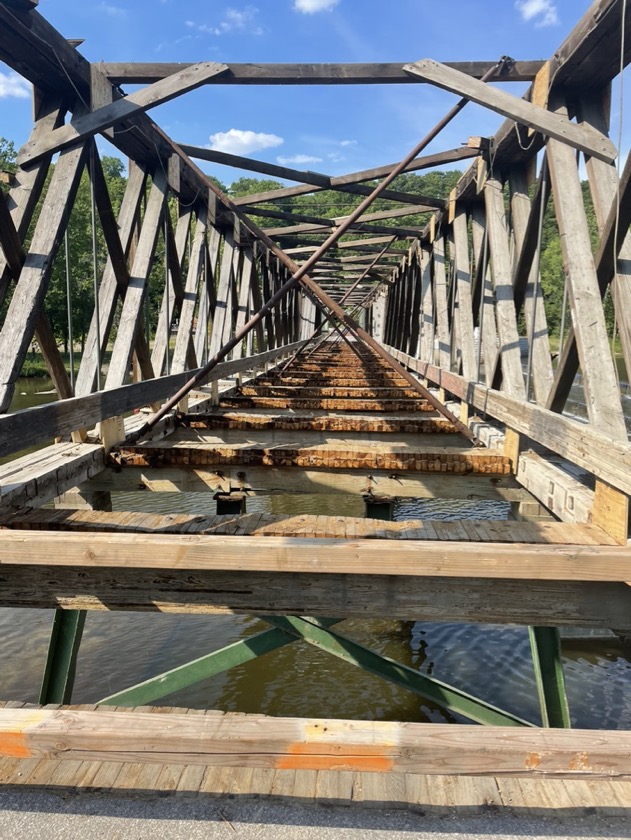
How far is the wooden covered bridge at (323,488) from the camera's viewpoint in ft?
7.30

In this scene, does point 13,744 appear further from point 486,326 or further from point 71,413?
point 486,326

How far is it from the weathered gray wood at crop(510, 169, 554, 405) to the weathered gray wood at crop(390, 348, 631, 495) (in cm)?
38

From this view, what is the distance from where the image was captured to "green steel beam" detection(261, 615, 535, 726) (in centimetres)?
373

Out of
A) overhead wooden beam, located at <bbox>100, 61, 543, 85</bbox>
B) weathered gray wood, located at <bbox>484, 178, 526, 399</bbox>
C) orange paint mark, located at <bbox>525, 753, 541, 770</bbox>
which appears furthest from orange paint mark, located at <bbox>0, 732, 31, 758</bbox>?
overhead wooden beam, located at <bbox>100, 61, 543, 85</bbox>

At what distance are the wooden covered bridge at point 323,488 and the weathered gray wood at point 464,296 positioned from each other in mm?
699

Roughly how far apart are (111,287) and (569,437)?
15.0 ft

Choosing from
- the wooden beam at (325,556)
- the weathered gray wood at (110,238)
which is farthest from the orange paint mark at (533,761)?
the weathered gray wood at (110,238)

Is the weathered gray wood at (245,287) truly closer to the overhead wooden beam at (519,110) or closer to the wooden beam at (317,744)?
the overhead wooden beam at (519,110)

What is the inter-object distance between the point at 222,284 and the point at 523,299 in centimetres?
710

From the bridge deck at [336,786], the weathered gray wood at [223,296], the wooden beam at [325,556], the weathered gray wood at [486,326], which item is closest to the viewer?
the bridge deck at [336,786]

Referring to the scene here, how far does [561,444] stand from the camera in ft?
11.9

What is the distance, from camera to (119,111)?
468 centimetres

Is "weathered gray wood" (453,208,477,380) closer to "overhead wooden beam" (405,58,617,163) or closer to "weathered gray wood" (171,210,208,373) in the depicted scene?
"overhead wooden beam" (405,58,617,163)

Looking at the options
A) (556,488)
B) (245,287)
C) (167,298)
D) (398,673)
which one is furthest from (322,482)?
(245,287)
